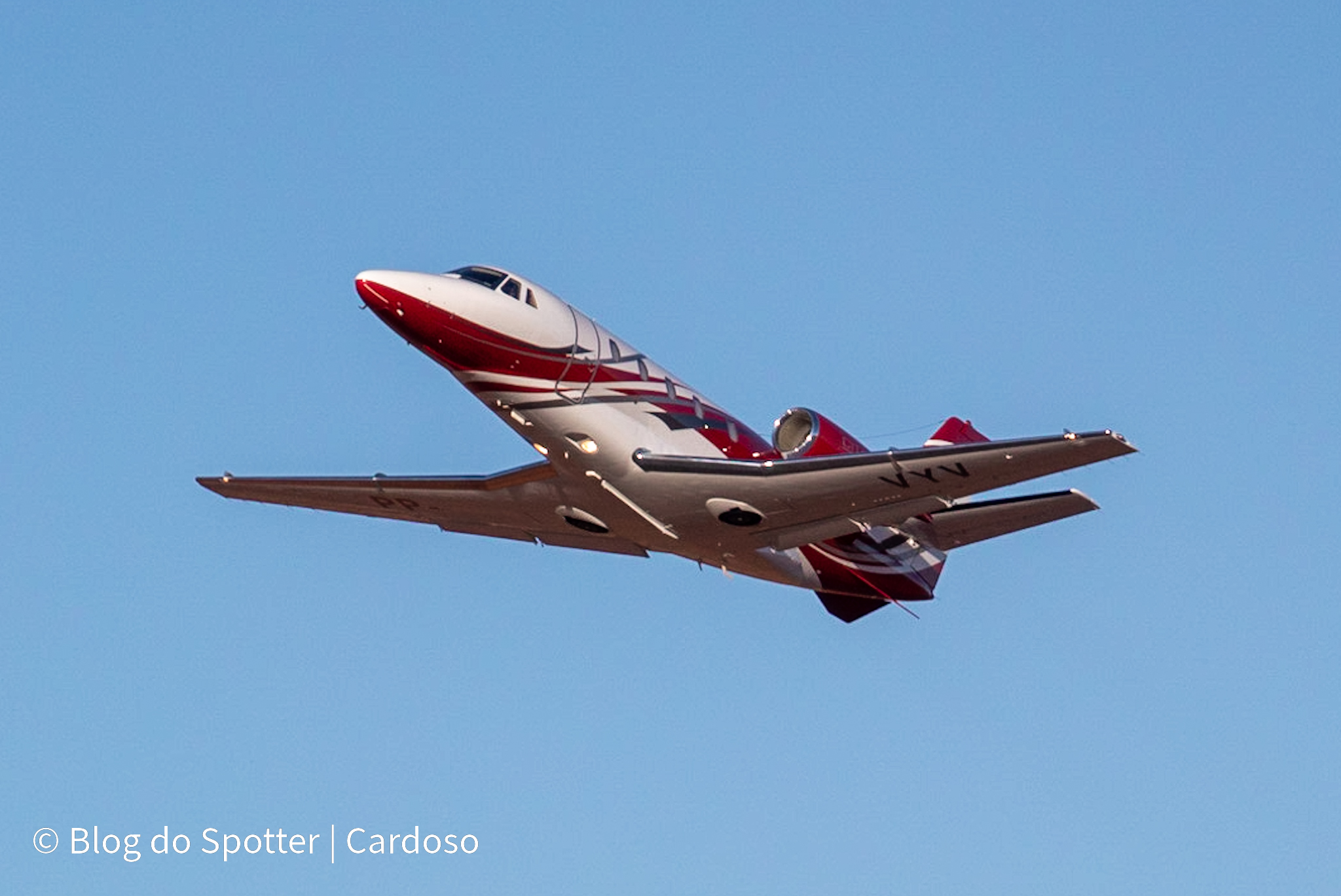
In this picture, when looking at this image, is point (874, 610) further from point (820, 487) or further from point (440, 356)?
point (440, 356)

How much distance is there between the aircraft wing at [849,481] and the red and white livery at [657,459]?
21 millimetres

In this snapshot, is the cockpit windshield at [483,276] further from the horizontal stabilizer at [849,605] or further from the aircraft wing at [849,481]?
the horizontal stabilizer at [849,605]

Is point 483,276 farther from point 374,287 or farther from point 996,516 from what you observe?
point 996,516

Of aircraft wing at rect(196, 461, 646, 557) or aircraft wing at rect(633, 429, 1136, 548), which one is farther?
aircraft wing at rect(196, 461, 646, 557)

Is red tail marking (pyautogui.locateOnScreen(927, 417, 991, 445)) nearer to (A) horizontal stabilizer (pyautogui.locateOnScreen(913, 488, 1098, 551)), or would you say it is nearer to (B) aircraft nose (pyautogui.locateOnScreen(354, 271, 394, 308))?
(A) horizontal stabilizer (pyautogui.locateOnScreen(913, 488, 1098, 551))

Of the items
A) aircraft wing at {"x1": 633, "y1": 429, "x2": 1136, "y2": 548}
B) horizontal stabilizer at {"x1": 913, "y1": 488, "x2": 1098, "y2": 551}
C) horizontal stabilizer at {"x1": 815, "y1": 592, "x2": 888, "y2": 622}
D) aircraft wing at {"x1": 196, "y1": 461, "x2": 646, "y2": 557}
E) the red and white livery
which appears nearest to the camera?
aircraft wing at {"x1": 633, "y1": 429, "x2": 1136, "y2": 548}

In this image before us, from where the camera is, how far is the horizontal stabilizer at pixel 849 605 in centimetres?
3142

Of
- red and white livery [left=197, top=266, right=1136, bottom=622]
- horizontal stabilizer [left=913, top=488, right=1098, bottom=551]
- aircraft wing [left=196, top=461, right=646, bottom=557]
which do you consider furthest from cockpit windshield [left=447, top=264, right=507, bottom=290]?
horizontal stabilizer [left=913, top=488, right=1098, bottom=551]

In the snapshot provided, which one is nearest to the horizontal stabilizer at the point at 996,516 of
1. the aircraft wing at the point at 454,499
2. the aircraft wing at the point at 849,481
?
the aircraft wing at the point at 849,481

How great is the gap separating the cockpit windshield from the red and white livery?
0.07 ft

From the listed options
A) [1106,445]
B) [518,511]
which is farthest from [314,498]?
[1106,445]

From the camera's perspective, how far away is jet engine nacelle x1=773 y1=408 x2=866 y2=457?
29.1 metres

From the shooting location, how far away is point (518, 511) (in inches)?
1191

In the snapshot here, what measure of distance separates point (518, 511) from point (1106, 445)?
943 centimetres
